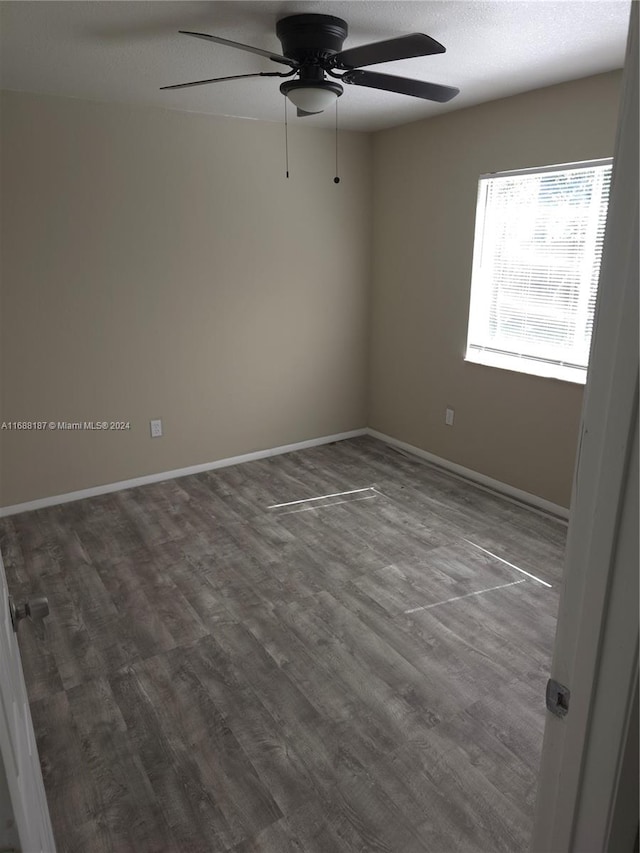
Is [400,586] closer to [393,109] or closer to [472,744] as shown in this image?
[472,744]

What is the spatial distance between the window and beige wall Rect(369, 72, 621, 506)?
0.28ft

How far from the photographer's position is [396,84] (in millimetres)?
2385

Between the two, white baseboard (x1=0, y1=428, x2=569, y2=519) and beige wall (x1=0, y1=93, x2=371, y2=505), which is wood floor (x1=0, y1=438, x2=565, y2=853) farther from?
beige wall (x1=0, y1=93, x2=371, y2=505)

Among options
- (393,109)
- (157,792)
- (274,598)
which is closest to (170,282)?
(393,109)

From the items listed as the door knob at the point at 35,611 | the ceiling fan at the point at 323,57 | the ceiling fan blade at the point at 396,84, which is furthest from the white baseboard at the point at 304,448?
the door knob at the point at 35,611

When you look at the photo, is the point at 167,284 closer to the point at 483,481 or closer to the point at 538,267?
the point at 538,267

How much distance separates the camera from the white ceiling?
6.89 feet

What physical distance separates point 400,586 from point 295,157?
10.2 ft

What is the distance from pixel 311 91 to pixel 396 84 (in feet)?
1.18

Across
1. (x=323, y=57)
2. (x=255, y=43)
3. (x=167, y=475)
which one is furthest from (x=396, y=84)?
(x=167, y=475)

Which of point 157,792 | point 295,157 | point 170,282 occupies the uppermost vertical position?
point 295,157

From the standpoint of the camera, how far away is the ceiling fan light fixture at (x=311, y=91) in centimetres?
231

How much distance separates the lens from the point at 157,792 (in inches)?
70.9

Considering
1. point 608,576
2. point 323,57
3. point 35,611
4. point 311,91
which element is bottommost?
point 35,611
